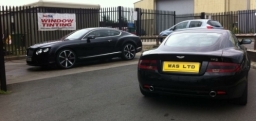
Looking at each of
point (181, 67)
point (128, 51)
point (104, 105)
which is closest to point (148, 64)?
point (181, 67)

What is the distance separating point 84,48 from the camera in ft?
33.1

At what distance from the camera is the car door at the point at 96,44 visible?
10.1 meters

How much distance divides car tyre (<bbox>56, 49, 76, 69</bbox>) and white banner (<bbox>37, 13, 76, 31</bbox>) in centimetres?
570

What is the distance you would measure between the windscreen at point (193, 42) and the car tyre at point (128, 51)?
5.45m

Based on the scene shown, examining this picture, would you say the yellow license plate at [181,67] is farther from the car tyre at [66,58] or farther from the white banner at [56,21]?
the white banner at [56,21]

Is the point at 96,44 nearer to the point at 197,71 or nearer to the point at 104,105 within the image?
the point at 104,105

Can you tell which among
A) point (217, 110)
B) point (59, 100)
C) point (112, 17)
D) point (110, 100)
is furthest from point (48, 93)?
point (112, 17)

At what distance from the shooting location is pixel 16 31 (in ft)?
50.3

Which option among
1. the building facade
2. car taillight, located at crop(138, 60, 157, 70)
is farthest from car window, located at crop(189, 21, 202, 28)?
the building facade

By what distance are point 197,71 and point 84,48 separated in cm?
614

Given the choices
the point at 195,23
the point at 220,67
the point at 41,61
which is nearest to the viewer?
the point at 220,67

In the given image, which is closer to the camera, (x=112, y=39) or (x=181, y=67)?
(x=181, y=67)

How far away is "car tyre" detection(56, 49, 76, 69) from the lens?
9516mm

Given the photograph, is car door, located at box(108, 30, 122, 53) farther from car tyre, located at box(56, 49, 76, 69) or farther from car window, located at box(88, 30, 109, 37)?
car tyre, located at box(56, 49, 76, 69)
